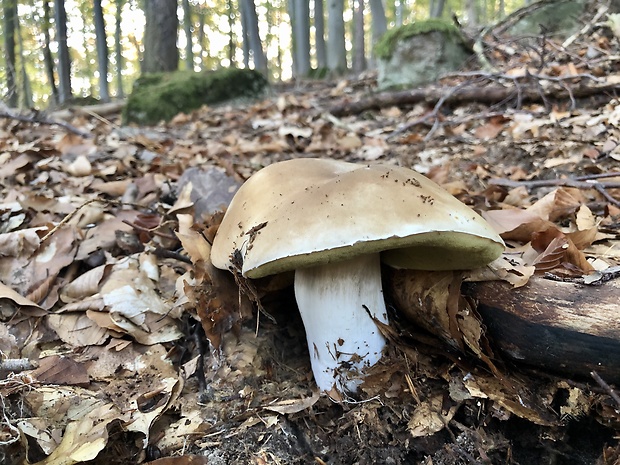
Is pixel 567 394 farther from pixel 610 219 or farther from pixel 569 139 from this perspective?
pixel 569 139

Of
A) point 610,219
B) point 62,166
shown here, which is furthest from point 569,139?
point 62,166

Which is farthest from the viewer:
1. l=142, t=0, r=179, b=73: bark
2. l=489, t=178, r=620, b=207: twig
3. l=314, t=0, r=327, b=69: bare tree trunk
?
l=314, t=0, r=327, b=69: bare tree trunk

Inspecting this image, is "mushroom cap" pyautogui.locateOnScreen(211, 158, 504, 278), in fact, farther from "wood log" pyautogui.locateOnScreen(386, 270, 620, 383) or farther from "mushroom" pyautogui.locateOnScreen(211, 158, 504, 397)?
"wood log" pyautogui.locateOnScreen(386, 270, 620, 383)

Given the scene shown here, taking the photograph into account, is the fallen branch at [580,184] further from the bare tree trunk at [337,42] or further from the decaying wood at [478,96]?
the bare tree trunk at [337,42]

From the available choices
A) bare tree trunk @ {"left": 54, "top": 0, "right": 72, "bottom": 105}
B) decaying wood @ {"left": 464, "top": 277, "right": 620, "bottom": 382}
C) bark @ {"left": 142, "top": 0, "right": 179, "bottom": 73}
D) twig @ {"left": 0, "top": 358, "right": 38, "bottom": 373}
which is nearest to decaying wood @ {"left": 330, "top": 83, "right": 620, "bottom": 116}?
decaying wood @ {"left": 464, "top": 277, "right": 620, "bottom": 382}

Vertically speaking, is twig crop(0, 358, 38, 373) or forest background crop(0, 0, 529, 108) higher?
forest background crop(0, 0, 529, 108)

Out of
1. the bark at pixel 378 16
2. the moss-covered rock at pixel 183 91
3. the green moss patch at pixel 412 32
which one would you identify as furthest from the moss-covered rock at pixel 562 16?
the bark at pixel 378 16
